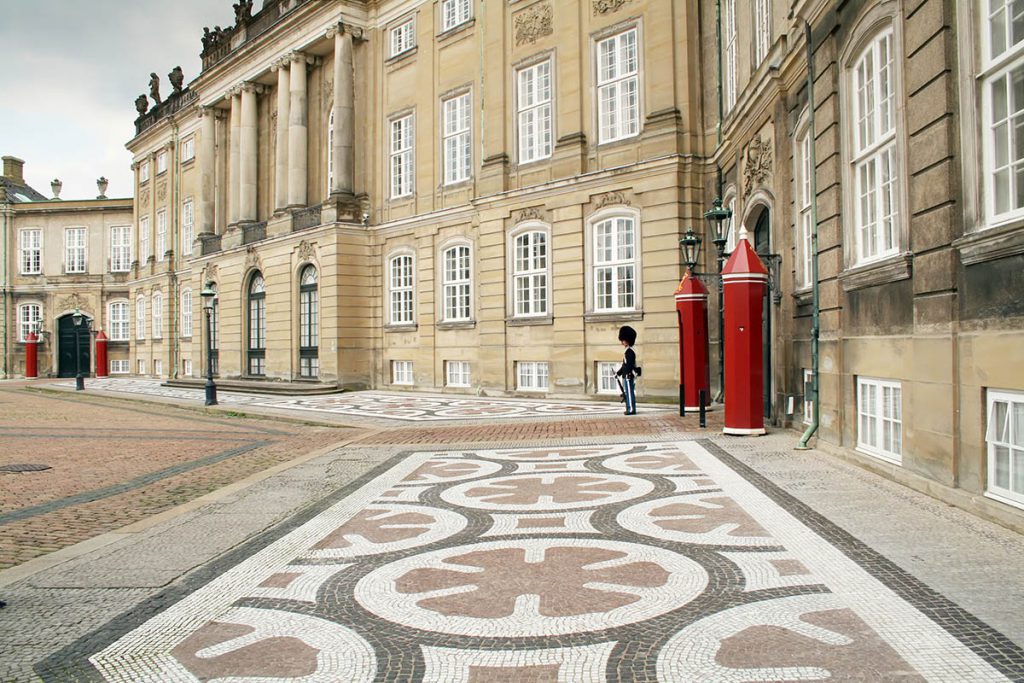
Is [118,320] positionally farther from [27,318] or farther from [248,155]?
[248,155]

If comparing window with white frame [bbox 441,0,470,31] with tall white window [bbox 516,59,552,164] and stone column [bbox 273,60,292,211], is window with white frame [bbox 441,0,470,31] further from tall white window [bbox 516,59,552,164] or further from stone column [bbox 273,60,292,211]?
stone column [bbox 273,60,292,211]

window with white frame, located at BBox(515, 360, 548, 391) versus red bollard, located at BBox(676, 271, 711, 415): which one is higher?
red bollard, located at BBox(676, 271, 711, 415)

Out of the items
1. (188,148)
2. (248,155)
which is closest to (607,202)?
(248,155)

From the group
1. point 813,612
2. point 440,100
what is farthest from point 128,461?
point 440,100

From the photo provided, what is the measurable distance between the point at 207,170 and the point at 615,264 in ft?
94.6

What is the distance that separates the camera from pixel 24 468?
465 inches

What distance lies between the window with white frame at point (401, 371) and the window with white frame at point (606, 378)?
9803mm

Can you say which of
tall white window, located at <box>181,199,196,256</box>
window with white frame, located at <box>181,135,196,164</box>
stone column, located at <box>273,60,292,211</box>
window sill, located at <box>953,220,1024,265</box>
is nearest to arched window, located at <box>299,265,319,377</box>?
stone column, located at <box>273,60,292,211</box>

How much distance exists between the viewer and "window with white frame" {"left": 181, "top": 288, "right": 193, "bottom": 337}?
47625 millimetres

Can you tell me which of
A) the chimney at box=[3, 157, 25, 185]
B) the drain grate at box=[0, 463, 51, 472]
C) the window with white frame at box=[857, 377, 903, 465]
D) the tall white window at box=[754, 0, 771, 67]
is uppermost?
the chimney at box=[3, 157, 25, 185]

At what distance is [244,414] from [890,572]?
63.5 ft

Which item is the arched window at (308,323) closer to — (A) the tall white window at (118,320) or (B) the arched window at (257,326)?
(B) the arched window at (257,326)

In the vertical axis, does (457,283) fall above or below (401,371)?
above

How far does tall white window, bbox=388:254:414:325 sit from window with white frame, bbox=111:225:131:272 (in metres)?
37.5
